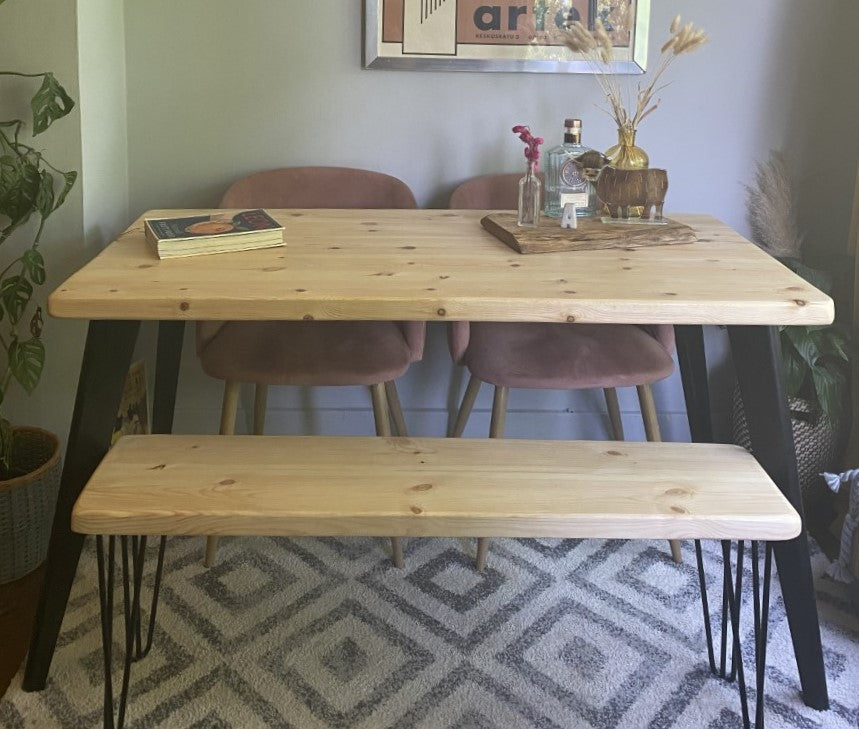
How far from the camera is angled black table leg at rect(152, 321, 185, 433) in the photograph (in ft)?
6.68

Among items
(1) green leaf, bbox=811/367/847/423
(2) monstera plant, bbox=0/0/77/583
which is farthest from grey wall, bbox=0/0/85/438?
(1) green leaf, bbox=811/367/847/423

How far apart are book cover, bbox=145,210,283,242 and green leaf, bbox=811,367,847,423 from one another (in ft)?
4.41

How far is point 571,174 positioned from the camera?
185 cm

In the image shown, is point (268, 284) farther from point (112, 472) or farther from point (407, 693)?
point (407, 693)

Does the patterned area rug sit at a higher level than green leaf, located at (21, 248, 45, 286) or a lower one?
lower

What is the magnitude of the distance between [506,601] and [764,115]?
146 cm

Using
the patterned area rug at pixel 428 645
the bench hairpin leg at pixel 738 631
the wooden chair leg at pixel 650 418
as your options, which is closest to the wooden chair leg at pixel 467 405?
the patterned area rug at pixel 428 645

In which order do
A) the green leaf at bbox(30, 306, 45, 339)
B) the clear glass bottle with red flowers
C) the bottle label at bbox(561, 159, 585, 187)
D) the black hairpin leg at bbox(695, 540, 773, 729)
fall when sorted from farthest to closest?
the green leaf at bbox(30, 306, 45, 339) < the bottle label at bbox(561, 159, 585, 187) < the clear glass bottle with red flowers < the black hairpin leg at bbox(695, 540, 773, 729)

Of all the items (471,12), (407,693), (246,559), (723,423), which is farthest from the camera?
(723,423)

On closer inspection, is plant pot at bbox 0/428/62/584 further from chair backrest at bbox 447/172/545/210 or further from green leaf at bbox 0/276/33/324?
chair backrest at bbox 447/172/545/210

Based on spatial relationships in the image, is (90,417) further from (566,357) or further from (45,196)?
(566,357)

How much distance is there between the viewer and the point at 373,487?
1.39 m

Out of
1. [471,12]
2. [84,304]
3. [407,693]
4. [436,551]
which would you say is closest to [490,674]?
[407,693]

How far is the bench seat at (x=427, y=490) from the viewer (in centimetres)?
132
